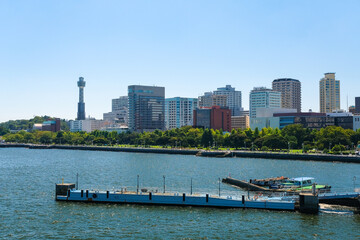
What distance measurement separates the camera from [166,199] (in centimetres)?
6469

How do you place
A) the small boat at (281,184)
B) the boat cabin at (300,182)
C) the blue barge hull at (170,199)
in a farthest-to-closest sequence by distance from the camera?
the boat cabin at (300,182), the small boat at (281,184), the blue barge hull at (170,199)

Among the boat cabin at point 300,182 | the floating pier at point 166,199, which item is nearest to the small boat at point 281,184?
the boat cabin at point 300,182

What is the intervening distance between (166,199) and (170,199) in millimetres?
614

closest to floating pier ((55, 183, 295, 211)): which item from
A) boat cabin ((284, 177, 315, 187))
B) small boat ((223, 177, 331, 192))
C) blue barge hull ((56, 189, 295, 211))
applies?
blue barge hull ((56, 189, 295, 211))

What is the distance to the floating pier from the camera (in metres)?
61.5

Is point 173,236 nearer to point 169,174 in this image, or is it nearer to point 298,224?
point 298,224

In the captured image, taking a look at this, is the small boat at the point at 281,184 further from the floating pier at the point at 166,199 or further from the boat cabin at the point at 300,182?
the floating pier at the point at 166,199

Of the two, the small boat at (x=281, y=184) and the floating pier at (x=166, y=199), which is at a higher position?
the small boat at (x=281, y=184)

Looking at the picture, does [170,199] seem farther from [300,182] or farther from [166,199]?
[300,182]

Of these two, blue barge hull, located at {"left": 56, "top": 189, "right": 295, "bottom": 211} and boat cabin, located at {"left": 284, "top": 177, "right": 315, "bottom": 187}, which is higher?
boat cabin, located at {"left": 284, "top": 177, "right": 315, "bottom": 187}

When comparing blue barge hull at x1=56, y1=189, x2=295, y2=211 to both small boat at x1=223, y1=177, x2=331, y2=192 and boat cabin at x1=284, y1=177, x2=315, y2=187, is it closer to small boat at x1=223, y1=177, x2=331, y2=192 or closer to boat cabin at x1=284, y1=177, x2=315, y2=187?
small boat at x1=223, y1=177, x2=331, y2=192

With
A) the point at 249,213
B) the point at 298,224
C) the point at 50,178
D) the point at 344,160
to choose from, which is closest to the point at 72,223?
the point at 249,213

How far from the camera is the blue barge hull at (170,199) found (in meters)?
61.5

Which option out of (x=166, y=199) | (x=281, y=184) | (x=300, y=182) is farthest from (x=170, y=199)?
(x=300, y=182)
